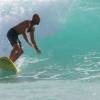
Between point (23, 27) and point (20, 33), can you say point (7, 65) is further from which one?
point (23, 27)

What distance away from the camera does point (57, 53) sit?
42.1 feet

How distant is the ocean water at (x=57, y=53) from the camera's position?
28.0 feet

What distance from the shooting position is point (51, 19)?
1603cm

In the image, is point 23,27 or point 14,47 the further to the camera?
point 14,47

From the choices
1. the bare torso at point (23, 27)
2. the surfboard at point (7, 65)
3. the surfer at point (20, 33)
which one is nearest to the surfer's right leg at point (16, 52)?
the surfer at point (20, 33)

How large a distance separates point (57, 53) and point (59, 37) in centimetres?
194

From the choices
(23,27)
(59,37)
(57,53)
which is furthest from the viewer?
(59,37)

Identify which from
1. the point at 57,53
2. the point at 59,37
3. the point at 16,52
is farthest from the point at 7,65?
the point at 59,37

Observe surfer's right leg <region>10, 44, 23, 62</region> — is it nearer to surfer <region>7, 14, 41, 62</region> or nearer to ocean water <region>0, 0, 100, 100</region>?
surfer <region>7, 14, 41, 62</region>

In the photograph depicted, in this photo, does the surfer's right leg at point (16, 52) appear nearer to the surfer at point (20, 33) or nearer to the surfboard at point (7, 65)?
the surfer at point (20, 33)

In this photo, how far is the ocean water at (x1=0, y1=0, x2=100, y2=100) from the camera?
8.52m

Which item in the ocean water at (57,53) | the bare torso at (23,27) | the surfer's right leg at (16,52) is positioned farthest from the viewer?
the surfer's right leg at (16,52)

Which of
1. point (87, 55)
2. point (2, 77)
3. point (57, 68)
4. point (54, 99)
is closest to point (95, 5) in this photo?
point (87, 55)

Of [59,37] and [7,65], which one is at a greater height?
[7,65]
